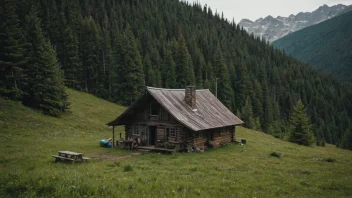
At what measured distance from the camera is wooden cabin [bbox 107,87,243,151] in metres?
→ 29.1

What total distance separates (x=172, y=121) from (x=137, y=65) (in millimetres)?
45503

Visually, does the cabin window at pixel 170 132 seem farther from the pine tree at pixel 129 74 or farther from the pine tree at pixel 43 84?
the pine tree at pixel 129 74

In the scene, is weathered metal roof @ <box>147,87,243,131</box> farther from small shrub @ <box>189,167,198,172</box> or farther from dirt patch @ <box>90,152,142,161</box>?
small shrub @ <box>189,167,198,172</box>

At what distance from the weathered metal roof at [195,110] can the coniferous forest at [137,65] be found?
48.6 feet

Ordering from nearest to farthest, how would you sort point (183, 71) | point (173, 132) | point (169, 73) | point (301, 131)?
1. point (173, 132)
2. point (301, 131)
3. point (169, 73)
4. point (183, 71)

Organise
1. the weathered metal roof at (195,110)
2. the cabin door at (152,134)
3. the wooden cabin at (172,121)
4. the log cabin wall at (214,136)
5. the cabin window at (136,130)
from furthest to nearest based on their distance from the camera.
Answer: the cabin window at (136,130) → the cabin door at (152,134) → the log cabin wall at (214,136) → the wooden cabin at (172,121) → the weathered metal roof at (195,110)

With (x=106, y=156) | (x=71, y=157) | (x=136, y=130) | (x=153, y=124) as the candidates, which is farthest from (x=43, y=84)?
(x=71, y=157)

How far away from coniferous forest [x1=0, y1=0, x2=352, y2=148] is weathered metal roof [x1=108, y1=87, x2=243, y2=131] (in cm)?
1481

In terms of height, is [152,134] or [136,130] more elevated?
[136,130]

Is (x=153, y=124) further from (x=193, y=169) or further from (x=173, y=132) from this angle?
(x=193, y=169)

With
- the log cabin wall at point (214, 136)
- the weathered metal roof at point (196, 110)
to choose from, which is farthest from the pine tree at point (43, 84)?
the log cabin wall at point (214, 136)

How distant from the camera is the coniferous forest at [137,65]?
45.4 metres

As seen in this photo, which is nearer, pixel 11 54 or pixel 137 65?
pixel 11 54

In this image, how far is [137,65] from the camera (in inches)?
2854
